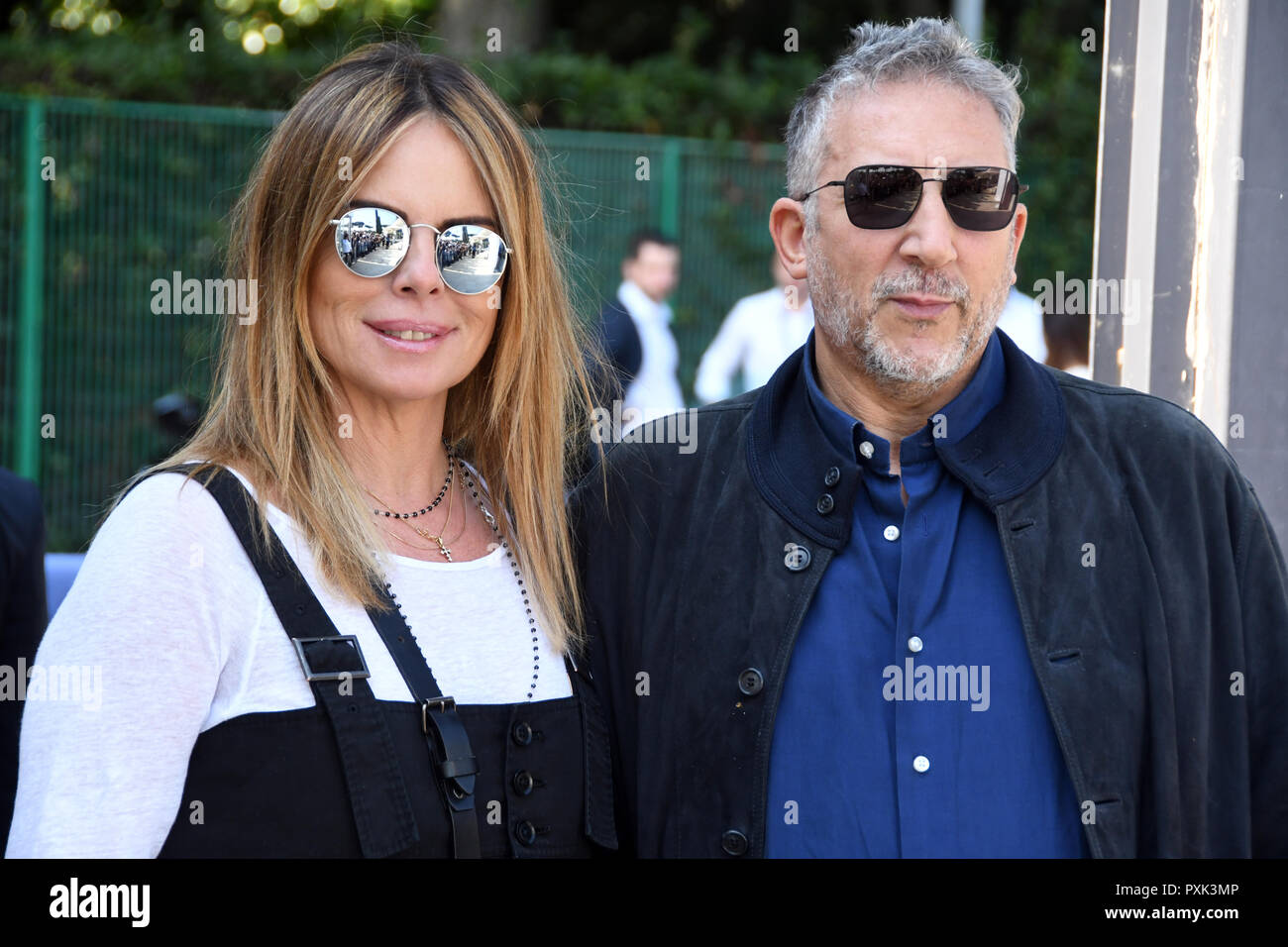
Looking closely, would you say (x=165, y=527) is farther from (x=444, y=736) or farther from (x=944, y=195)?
(x=944, y=195)

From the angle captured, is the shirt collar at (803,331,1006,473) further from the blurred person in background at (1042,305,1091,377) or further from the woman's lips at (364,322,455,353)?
the blurred person in background at (1042,305,1091,377)

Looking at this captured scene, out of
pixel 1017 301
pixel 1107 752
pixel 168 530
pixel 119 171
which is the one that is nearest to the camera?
pixel 168 530

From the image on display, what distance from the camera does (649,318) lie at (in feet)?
31.0

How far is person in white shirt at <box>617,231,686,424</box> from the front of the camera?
9203 mm

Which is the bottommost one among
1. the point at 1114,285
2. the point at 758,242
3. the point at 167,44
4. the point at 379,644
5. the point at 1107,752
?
the point at 1107,752

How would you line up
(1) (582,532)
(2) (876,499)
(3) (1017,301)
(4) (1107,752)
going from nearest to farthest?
(4) (1107,752) < (2) (876,499) < (1) (582,532) < (3) (1017,301)

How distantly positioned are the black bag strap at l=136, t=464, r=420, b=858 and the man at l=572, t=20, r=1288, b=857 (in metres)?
0.54

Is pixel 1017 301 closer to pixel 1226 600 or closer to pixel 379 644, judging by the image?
pixel 1226 600

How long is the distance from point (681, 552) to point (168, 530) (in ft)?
3.17

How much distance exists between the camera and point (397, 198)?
2469mm

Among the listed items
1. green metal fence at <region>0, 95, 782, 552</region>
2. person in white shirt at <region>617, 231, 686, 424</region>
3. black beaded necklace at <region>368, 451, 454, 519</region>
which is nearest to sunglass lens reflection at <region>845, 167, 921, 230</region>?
black beaded necklace at <region>368, 451, 454, 519</region>

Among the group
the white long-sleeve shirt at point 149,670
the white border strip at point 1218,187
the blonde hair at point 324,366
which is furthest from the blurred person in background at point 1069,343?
the white long-sleeve shirt at point 149,670

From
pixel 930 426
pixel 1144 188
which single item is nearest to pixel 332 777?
pixel 930 426

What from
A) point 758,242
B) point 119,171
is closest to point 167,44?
point 119,171
